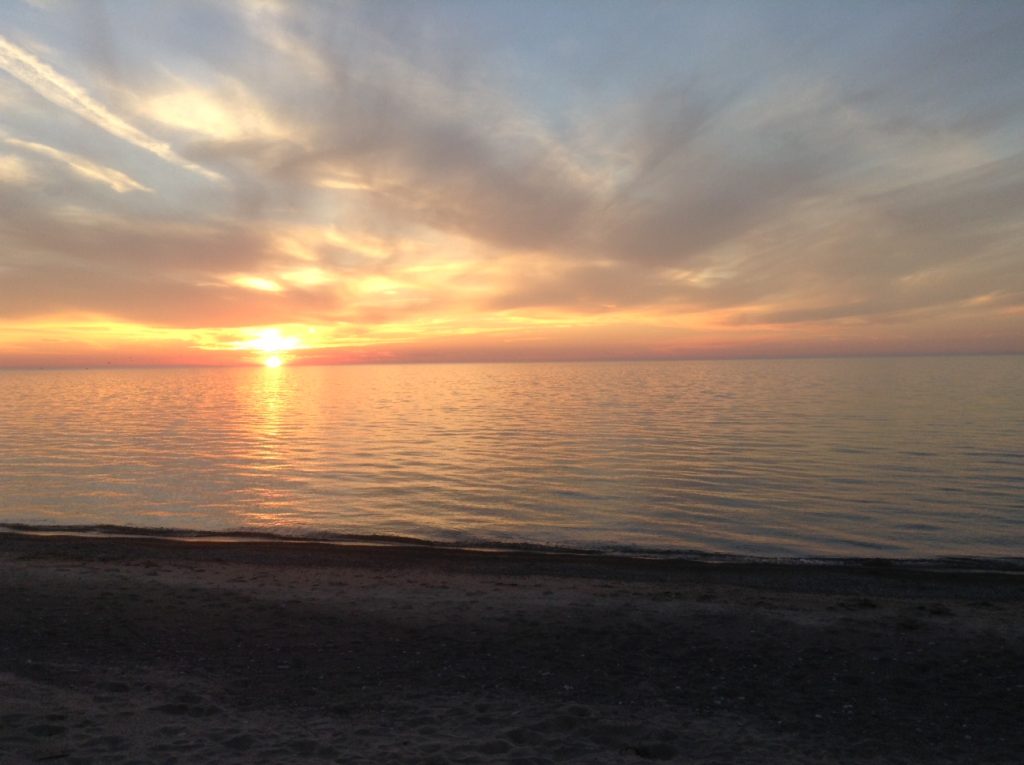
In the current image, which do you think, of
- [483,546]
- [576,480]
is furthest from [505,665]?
[576,480]

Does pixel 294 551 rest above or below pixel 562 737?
below

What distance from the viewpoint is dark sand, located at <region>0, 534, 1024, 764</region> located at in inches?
294

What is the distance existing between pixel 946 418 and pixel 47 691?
56377 mm

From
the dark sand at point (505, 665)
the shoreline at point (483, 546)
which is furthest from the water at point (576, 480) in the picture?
the dark sand at point (505, 665)

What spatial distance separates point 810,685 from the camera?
9172 millimetres

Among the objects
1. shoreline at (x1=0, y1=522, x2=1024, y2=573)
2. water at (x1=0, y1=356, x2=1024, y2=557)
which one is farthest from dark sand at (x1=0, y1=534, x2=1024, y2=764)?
water at (x1=0, y1=356, x2=1024, y2=557)

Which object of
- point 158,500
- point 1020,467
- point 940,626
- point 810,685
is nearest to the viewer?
point 810,685

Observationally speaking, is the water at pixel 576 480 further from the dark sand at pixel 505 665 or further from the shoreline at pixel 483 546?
the dark sand at pixel 505 665

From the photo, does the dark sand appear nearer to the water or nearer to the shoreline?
the shoreline

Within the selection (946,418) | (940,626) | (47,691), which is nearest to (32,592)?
(47,691)

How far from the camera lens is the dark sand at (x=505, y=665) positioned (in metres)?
7.46

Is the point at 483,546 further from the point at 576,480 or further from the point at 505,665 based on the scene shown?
the point at 576,480

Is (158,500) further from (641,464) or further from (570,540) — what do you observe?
(641,464)

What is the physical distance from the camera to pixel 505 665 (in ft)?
32.6
